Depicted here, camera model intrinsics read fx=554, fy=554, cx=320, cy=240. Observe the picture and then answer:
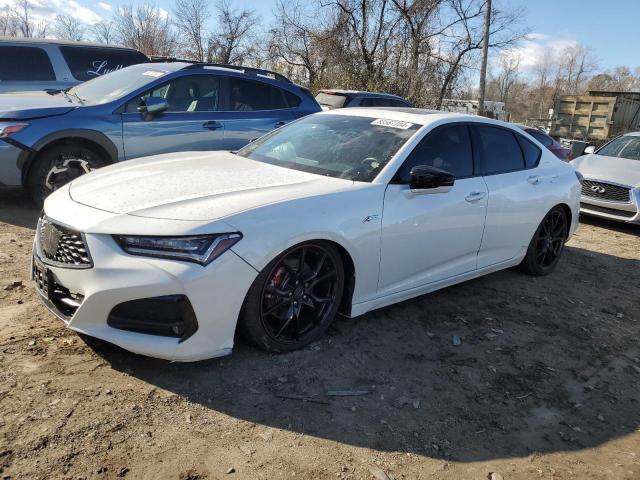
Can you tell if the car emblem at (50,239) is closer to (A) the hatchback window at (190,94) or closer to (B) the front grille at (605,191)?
(A) the hatchback window at (190,94)

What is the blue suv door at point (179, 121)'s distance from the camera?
611 centimetres

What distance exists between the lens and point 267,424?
278 cm

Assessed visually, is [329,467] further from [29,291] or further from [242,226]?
[29,291]

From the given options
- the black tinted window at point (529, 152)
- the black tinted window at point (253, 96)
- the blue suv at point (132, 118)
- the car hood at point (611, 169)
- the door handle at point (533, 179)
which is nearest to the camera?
the door handle at point (533, 179)

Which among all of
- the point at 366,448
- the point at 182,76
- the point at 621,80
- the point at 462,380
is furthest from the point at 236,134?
the point at 621,80

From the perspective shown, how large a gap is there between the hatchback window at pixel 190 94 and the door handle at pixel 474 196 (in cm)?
363

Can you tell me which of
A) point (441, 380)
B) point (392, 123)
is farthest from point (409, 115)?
point (441, 380)

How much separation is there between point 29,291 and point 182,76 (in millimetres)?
3373

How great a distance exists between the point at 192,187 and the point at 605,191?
24.0 feet

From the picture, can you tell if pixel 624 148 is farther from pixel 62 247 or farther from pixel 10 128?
pixel 62 247

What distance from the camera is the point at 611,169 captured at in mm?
8930

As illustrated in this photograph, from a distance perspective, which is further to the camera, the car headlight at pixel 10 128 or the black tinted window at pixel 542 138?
the black tinted window at pixel 542 138

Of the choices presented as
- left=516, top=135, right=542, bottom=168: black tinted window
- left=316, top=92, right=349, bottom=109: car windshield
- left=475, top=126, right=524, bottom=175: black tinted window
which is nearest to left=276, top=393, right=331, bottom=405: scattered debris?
left=475, top=126, right=524, bottom=175: black tinted window

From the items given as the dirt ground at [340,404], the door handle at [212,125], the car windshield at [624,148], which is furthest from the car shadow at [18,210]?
the car windshield at [624,148]
